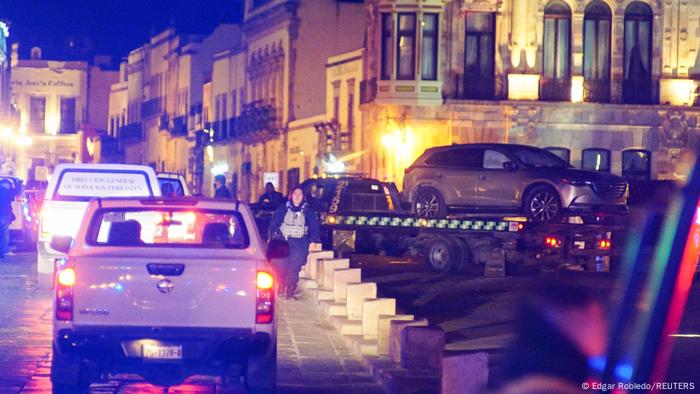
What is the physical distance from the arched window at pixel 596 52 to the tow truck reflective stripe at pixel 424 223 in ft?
58.1

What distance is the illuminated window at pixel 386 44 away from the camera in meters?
48.3

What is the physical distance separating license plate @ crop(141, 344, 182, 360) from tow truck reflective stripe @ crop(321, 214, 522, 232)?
1854 centimetres

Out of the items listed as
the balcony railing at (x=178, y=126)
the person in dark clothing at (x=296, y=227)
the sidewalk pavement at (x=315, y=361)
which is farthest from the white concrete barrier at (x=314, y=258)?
the balcony railing at (x=178, y=126)

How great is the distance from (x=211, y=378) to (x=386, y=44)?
116 feet

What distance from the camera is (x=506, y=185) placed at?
32.1 m

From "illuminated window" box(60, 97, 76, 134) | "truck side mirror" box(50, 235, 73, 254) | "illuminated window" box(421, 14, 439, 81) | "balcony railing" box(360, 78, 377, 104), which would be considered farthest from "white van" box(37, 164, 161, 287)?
"illuminated window" box(60, 97, 76, 134)

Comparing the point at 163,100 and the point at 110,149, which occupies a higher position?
the point at 163,100

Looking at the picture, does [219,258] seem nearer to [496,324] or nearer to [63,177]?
[496,324]

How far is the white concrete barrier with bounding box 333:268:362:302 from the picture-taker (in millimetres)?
20644

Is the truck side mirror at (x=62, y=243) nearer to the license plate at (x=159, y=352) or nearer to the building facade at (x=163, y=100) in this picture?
the license plate at (x=159, y=352)

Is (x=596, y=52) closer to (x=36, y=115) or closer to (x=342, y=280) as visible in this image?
(x=342, y=280)

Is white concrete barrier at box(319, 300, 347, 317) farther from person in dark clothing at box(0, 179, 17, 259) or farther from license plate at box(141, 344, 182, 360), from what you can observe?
person in dark clothing at box(0, 179, 17, 259)

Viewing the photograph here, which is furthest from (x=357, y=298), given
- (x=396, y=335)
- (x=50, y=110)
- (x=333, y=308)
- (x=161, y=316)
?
(x=50, y=110)

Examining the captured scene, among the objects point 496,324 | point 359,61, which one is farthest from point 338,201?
point 359,61
